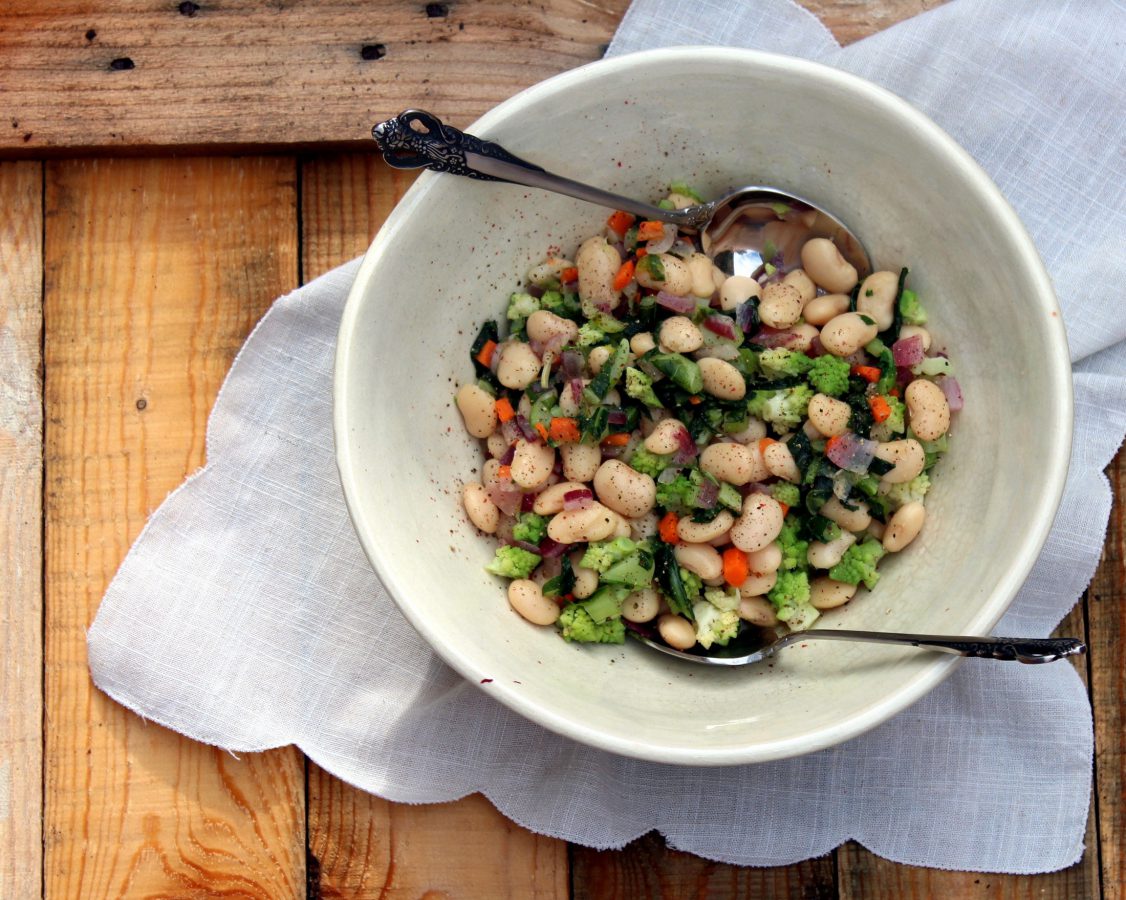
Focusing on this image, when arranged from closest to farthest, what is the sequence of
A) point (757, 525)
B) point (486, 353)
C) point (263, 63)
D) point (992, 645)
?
point (992, 645)
point (757, 525)
point (486, 353)
point (263, 63)

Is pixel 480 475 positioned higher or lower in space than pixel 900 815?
higher

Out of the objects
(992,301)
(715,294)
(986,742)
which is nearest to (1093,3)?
(992,301)

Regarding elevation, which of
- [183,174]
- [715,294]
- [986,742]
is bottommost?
[986,742]

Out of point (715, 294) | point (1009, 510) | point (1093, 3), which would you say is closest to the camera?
point (1009, 510)

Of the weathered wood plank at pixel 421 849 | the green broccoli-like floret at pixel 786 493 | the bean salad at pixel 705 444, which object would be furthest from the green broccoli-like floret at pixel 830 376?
the weathered wood plank at pixel 421 849

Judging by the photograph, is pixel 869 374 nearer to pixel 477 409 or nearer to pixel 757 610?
pixel 757 610

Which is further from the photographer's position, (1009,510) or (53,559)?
(53,559)

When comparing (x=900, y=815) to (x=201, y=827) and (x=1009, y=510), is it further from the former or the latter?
(x=201, y=827)

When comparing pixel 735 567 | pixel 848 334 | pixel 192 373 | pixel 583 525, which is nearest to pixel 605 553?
pixel 583 525
